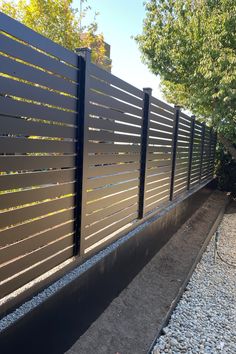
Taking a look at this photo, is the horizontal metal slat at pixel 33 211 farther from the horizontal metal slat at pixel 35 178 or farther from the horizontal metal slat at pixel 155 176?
the horizontal metal slat at pixel 155 176

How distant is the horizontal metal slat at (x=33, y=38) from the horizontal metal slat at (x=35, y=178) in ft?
2.56

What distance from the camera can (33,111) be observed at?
1716 mm

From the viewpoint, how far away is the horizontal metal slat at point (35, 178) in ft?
5.21

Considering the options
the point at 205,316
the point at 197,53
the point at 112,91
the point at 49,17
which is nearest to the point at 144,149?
the point at 112,91

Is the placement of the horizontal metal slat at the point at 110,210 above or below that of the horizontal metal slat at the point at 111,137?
below

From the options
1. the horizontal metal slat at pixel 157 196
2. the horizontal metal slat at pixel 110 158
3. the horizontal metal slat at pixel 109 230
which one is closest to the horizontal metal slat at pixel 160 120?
the horizontal metal slat at pixel 110 158

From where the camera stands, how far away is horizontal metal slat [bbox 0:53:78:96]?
152cm

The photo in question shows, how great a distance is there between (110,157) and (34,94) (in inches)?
45.9

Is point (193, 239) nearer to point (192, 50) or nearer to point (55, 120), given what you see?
point (55, 120)

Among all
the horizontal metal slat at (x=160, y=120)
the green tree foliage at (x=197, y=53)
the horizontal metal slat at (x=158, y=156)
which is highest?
the green tree foliage at (x=197, y=53)

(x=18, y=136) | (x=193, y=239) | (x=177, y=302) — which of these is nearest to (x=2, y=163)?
(x=18, y=136)

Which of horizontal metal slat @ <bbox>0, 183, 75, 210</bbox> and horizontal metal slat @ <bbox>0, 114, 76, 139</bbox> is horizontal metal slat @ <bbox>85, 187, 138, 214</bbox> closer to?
horizontal metal slat @ <bbox>0, 183, 75, 210</bbox>

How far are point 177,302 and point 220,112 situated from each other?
232 inches

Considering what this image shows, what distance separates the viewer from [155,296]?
3.18 meters
